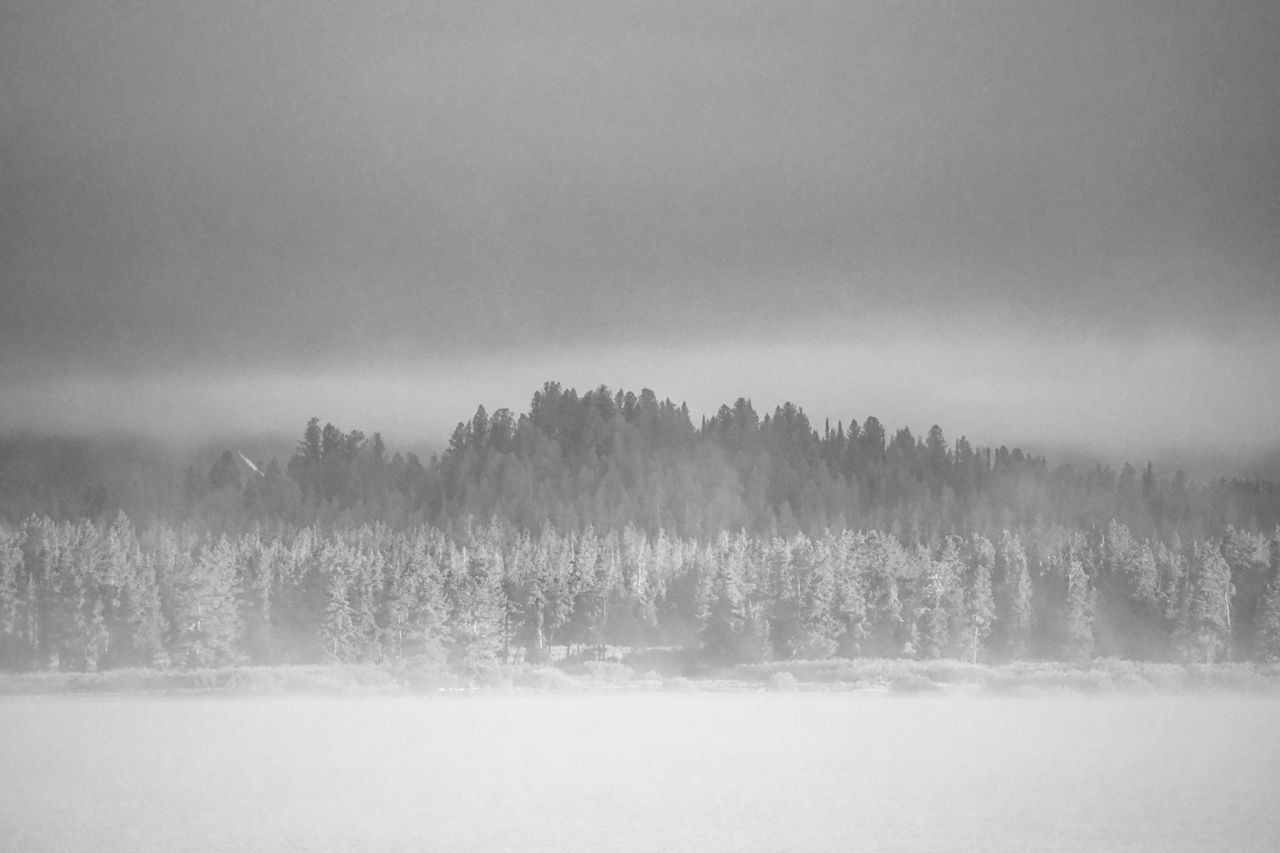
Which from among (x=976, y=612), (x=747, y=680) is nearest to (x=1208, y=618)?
(x=976, y=612)

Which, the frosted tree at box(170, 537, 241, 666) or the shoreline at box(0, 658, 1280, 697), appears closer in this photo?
the shoreline at box(0, 658, 1280, 697)

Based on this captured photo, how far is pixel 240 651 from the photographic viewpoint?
75.4 meters

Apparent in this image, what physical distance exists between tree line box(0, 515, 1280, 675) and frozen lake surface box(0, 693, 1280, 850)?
20.1m

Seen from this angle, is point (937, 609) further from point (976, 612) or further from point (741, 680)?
point (741, 680)

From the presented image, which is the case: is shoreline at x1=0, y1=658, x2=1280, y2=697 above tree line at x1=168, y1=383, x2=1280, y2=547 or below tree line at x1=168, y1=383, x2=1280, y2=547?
below

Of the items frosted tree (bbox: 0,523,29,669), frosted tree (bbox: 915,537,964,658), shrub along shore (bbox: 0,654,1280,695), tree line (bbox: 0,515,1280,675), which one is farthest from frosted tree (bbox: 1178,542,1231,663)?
frosted tree (bbox: 0,523,29,669)

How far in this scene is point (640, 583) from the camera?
91.8 m

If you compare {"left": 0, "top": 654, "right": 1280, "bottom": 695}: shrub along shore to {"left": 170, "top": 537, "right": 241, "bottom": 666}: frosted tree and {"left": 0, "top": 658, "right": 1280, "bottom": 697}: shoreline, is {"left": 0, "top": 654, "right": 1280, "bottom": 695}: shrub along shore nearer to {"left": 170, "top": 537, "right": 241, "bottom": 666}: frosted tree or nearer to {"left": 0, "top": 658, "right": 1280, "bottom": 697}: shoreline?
{"left": 0, "top": 658, "right": 1280, "bottom": 697}: shoreline

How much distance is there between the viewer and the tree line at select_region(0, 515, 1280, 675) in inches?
2864

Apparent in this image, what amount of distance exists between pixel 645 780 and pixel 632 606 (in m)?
54.2

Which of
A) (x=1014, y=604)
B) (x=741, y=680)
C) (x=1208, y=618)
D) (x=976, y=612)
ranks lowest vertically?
(x=741, y=680)

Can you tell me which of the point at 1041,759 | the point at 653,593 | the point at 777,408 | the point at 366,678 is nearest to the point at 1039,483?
the point at 777,408

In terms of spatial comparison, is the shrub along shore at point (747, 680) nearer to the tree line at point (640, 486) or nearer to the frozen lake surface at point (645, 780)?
the frozen lake surface at point (645, 780)

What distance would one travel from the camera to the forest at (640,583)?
73.5 meters
